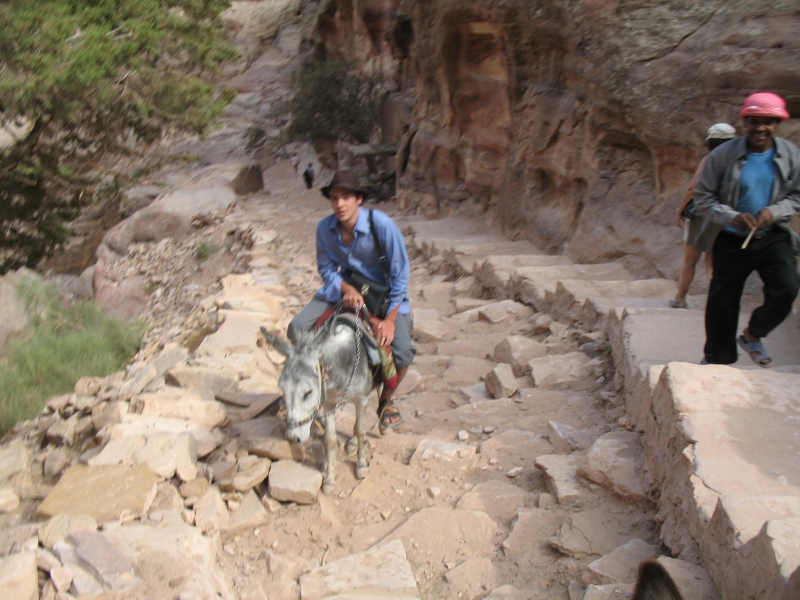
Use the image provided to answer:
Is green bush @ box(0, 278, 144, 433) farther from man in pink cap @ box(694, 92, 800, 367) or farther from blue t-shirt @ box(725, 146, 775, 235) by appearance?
blue t-shirt @ box(725, 146, 775, 235)

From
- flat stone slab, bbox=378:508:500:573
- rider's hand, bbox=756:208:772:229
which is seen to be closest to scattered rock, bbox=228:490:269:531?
flat stone slab, bbox=378:508:500:573

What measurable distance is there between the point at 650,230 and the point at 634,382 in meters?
4.69

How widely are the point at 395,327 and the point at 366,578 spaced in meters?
1.56

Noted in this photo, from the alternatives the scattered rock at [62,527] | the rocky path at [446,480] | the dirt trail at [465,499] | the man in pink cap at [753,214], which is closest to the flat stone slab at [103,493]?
the rocky path at [446,480]

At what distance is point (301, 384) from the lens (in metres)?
3.59

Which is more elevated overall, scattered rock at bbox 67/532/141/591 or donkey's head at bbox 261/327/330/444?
donkey's head at bbox 261/327/330/444

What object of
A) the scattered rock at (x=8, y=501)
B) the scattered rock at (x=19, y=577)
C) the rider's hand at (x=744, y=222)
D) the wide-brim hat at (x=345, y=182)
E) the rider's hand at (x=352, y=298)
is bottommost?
the scattered rock at (x=8, y=501)

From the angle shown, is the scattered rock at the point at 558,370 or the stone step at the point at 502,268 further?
the stone step at the point at 502,268

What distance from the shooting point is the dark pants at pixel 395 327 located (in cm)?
428

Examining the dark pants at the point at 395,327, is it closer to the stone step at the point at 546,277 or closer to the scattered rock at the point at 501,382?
the scattered rock at the point at 501,382

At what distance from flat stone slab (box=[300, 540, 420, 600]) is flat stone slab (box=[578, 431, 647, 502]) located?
1109mm

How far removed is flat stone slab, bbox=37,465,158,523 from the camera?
3.51 metres

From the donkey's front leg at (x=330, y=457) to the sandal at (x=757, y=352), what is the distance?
105 inches

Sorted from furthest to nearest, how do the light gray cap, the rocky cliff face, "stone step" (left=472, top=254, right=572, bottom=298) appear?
"stone step" (left=472, top=254, right=572, bottom=298), the rocky cliff face, the light gray cap
